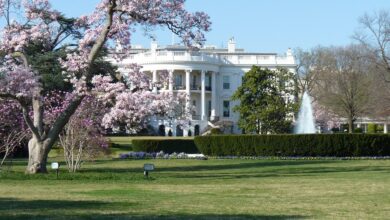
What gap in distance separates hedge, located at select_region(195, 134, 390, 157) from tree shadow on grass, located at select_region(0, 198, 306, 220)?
25720 mm

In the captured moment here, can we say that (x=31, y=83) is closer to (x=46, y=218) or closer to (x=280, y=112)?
(x=46, y=218)

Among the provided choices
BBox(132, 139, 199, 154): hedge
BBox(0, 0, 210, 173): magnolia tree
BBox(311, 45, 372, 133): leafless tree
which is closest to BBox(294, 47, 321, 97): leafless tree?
BBox(311, 45, 372, 133): leafless tree

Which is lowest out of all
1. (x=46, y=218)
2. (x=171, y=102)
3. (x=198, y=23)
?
(x=46, y=218)

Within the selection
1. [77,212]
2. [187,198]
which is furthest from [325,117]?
[77,212]

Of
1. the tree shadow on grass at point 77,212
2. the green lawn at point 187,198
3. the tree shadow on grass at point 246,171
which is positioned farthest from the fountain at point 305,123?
the tree shadow on grass at point 77,212

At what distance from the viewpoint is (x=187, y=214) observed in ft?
35.6

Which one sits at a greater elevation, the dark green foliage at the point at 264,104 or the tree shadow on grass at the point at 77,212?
the dark green foliage at the point at 264,104

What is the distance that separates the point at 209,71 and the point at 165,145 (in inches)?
1740

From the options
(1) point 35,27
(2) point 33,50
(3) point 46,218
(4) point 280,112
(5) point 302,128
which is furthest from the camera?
(4) point 280,112

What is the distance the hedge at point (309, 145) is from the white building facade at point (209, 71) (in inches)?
1602

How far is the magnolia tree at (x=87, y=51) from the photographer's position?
2134cm

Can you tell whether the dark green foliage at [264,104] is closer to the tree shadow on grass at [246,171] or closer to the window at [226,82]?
the tree shadow on grass at [246,171]

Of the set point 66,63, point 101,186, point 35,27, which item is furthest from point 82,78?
point 101,186

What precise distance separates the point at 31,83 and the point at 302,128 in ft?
109
